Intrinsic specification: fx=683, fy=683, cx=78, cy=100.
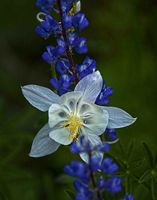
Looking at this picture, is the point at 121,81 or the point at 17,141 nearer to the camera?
the point at 17,141

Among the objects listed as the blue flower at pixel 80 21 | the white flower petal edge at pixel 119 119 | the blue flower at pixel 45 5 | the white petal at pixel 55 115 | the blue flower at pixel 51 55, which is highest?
the blue flower at pixel 45 5

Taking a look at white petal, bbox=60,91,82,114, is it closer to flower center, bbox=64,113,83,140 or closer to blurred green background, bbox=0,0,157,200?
flower center, bbox=64,113,83,140

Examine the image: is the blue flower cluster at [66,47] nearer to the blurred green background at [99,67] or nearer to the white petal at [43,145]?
the white petal at [43,145]

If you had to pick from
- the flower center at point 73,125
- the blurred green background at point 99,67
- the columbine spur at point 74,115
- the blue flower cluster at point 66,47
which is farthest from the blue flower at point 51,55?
the blurred green background at point 99,67

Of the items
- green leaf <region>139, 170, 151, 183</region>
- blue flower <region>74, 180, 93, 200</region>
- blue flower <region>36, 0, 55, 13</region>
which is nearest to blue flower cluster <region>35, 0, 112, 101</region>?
blue flower <region>36, 0, 55, 13</region>

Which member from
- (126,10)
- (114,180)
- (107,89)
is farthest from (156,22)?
(114,180)

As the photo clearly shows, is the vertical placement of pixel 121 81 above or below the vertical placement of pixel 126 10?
below

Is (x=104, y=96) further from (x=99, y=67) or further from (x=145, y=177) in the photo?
(x=99, y=67)

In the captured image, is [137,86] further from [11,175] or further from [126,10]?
[11,175]
